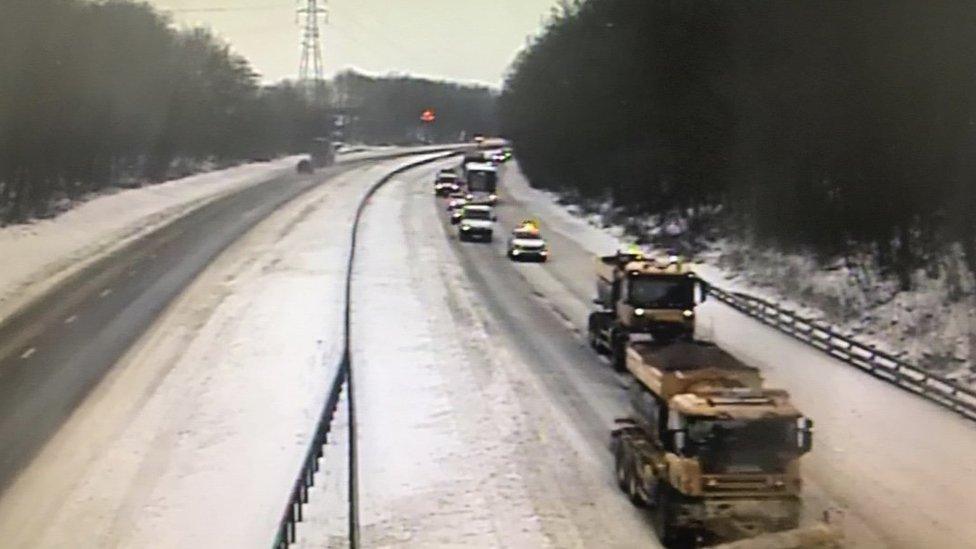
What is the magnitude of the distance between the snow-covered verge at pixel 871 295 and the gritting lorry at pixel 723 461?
45.1 feet

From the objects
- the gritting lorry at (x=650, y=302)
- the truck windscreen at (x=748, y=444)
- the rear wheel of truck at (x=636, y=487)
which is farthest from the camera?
the gritting lorry at (x=650, y=302)

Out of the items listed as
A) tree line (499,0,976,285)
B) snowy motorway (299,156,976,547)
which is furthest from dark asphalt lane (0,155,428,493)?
tree line (499,0,976,285)

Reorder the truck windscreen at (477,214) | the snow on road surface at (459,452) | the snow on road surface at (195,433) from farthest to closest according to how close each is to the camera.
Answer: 1. the truck windscreen at (477,214)
2. the snow on road surface at (195,433)
3. the snow on road surface at (459,452)

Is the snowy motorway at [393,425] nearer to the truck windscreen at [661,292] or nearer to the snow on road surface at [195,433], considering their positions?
the snow on road surface at [195,433]

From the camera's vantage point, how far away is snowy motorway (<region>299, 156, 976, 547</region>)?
21.3 m

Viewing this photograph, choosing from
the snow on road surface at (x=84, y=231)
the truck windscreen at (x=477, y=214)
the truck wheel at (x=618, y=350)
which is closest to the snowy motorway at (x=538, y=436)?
the truck wheel at (x=618, y=350)

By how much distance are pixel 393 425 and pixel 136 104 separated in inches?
2489

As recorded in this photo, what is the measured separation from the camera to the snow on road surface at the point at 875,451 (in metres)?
21.3

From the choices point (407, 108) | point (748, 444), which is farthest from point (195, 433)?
point (407, 108)

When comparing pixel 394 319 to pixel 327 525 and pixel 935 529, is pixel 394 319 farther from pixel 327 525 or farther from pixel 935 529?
pixel 935 529

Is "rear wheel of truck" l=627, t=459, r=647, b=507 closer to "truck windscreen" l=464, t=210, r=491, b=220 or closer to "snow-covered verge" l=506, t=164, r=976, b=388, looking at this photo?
"snow-covered verge" l=506, t=164, r=976, b=388

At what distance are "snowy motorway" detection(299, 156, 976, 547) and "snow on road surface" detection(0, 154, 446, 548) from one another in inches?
46.3

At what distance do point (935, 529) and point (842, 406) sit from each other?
8.35 meters

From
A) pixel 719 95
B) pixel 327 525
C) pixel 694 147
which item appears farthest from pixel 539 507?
pixel 694 147
